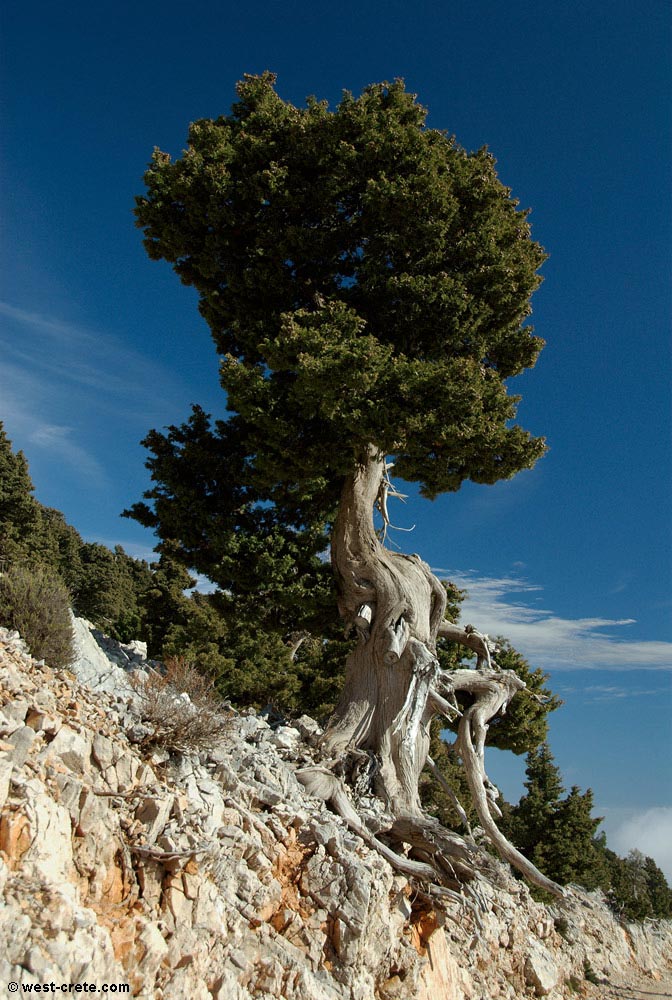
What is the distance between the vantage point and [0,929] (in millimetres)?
3771

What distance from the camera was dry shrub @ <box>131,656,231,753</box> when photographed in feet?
21.7

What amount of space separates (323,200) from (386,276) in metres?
2.15

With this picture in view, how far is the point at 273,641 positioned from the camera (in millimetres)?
21969

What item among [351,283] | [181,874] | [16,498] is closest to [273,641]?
[351,283]

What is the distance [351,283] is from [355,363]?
3978mm

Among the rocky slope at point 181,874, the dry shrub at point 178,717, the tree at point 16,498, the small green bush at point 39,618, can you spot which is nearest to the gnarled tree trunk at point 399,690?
the rocky slope at point 181,874

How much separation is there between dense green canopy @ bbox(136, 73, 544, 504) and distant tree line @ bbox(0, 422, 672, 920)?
2.11m

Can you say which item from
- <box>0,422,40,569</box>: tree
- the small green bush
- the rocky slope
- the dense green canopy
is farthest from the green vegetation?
<box>0,422,40,569</box>: tree

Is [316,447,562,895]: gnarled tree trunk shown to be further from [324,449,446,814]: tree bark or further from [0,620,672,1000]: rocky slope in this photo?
[0,620,672,1000]: rocky slope

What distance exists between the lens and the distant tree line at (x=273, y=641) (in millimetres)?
11695

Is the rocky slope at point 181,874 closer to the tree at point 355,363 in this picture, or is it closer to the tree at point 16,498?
the tree at point 355,363

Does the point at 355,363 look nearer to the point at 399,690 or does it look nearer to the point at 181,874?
the point at 399,690

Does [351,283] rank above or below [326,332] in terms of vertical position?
above

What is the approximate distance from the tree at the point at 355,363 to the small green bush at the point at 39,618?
12.0 feet
